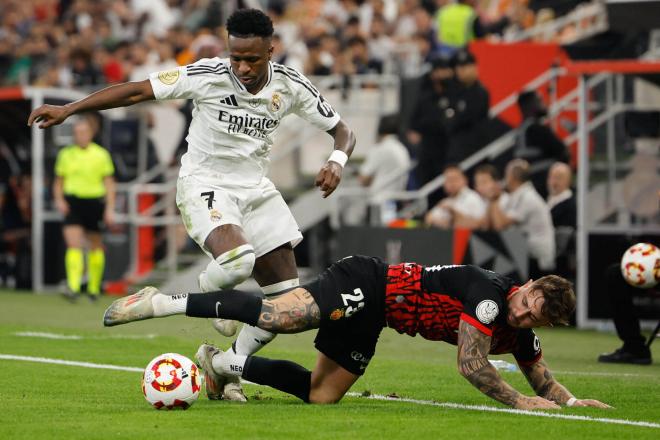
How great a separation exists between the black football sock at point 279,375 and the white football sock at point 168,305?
91 cm

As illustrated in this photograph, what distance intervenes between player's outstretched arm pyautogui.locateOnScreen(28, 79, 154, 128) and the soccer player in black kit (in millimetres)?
1253

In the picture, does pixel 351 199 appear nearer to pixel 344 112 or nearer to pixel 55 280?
pixel 344 112

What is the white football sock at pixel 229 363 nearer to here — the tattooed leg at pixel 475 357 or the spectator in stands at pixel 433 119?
the tattooed leg at pixel 475 357

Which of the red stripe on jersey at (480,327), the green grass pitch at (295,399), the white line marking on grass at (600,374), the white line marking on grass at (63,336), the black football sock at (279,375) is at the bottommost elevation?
the white line marking on grass at (600,374)

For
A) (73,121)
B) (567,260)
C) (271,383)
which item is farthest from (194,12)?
(271,383)

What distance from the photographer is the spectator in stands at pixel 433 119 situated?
1894 cm

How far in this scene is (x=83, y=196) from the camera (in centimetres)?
1969

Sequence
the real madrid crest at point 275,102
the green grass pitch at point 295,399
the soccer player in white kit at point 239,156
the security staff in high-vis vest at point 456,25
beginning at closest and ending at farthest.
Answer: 1. the green grass pitch at point 295,399
2. the soccer player in white kit at point 239,156
3. the real madrid crest at point 275,102
4. the security staff in high-vis vest at point 456,25

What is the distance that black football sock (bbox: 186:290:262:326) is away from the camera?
328 inches

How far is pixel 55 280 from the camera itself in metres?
22.2

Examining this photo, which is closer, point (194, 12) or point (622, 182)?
point (622, 182)

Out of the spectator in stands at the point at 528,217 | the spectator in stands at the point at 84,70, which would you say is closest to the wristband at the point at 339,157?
the spectator in stands at the point at 528,217

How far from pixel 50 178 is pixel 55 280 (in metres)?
1.63

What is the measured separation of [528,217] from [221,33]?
10.6 m
